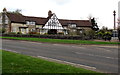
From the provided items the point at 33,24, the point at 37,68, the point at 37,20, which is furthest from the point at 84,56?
the point at 37,20

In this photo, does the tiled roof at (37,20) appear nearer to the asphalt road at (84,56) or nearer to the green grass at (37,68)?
the asphalt road at (84,56)

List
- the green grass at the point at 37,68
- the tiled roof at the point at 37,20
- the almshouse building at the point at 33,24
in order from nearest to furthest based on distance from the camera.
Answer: the green grass at the point at 37,68 < the almshouse building at the point at 33,24 < the tiled roof at the point at 37,20

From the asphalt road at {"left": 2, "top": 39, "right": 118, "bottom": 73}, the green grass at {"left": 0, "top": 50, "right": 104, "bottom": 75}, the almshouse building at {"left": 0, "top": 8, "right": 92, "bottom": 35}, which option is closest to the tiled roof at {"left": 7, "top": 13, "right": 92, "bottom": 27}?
the almshouse building at {"left": 0, "top": 8, "right": 92, "bottom": 35}

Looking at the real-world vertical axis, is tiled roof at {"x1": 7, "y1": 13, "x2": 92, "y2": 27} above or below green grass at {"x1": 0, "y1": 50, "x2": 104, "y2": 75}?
above

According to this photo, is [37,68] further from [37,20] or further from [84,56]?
[37,20]

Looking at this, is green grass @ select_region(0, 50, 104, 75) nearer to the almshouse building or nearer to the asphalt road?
the asphalt road

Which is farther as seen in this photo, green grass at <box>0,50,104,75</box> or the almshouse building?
the almshouse building

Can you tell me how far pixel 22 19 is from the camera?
2308 inches

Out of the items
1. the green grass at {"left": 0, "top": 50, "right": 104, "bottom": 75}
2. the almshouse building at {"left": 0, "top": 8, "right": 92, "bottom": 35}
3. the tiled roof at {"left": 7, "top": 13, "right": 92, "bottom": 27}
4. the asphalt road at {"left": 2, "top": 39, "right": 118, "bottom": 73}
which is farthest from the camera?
the tiled roof at {"left": 7, "top": 13, "right": 92, "bottom": 27}

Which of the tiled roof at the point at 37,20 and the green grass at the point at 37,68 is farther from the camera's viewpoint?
the tiled roof at the point at 37,20

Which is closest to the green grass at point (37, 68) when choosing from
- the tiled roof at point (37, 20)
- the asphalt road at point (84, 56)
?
the asphalt road at point (84, 56)

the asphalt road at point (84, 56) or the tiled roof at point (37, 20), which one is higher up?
the tiled roof at point (37, 20)

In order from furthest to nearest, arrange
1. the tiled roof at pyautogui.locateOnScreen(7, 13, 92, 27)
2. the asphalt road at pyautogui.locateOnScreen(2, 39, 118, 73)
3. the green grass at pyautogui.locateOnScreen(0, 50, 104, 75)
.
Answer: the tiled roof at pyautogui.locateOnScreen(7, 13, 92, 27)
the asphalt road at pyautogui.locateOnScreen(2, 39, 118, 73)
the green grass at pyautogui.locateOnScreen(0, 50, 104, 75)

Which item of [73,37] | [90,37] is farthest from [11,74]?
[90,37]
